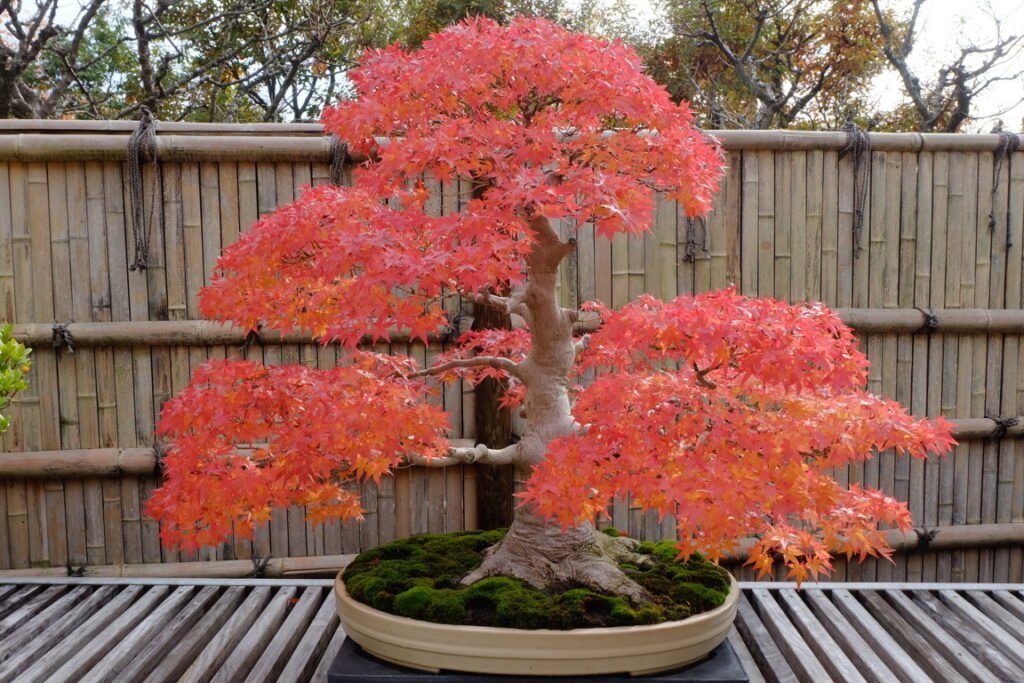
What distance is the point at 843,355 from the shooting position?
1.42 m

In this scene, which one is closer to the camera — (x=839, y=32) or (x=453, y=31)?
(x=453, y=31)

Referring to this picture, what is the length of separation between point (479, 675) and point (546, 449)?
512 mm

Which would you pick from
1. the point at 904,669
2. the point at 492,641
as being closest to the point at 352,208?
the point at 492,641

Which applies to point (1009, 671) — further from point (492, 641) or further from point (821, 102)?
point (821, 102)

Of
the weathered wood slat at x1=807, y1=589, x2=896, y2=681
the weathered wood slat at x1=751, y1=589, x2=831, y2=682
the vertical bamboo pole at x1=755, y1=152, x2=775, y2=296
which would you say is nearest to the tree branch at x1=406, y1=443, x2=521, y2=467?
the weathered wood slat at x1=751, y1=589, x2=831, y2=682

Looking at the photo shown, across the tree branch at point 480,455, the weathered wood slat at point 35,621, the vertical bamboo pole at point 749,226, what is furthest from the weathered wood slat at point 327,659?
the vertical bamboo pole at point 749,226

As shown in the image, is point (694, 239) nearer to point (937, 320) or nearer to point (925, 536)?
point (937, 320)

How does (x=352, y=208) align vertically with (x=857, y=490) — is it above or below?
above

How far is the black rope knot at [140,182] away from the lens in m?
2.54

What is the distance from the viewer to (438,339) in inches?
108

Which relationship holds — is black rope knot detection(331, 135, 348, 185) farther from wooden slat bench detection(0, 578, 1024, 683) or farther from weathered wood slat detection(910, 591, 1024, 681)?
weathered wood slat detection(910, 591, 1024, 681)

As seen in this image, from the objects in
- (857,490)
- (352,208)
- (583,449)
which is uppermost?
(352,208)

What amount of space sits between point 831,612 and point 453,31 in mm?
1872

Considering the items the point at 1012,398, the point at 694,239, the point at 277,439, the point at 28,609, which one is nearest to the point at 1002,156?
the point at 1012,398
